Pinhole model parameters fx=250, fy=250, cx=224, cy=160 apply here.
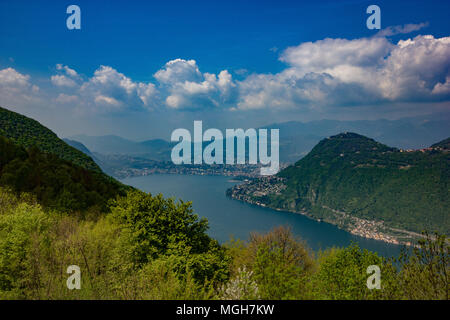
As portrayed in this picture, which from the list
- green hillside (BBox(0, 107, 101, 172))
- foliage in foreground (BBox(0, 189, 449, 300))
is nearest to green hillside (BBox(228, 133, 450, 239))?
green hillside (BBox(0, 107, 101, 172))

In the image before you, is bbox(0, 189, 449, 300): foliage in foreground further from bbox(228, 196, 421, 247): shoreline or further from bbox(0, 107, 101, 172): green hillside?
bbox(228, 196, 421, 247): shoreline

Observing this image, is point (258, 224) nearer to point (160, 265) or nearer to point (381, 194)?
point (381, 194)

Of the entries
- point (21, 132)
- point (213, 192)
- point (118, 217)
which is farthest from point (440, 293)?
point (213, 192)

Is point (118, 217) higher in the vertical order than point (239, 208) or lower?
higher

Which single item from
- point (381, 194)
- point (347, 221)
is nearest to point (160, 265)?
point (347, 221)

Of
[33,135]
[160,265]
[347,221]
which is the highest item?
[33,135]

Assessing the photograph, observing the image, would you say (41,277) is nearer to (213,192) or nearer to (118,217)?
(118,217)
